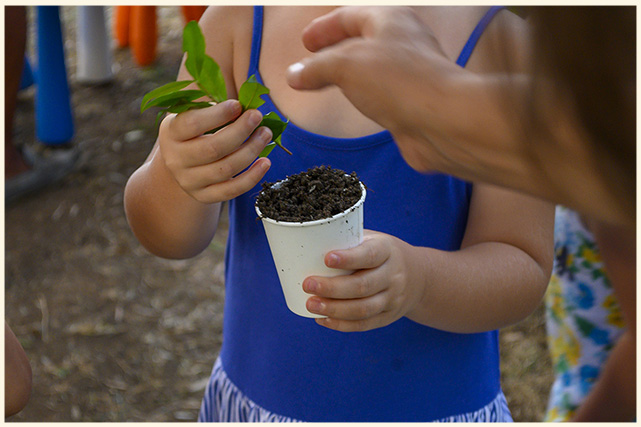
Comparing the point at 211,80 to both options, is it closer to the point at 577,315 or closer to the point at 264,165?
the point at 264,165

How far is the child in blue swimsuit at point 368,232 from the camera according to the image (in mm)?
1027

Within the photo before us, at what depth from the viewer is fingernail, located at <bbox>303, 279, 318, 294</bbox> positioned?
0.87 metres

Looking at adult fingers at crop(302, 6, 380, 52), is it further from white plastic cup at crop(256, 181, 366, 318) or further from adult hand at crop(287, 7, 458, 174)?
white plastic cup at crop(256, 181, 366, 318)

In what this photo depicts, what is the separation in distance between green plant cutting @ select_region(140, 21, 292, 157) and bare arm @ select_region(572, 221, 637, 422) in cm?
74

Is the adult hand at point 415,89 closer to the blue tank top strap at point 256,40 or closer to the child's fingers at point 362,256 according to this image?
the child's fingers at point 362,256

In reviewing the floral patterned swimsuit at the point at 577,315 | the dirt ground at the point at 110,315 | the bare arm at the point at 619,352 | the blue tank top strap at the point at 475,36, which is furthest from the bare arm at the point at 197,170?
the dirt ground at the point at 110,315

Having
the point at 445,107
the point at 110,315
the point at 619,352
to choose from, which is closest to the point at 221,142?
the point at 445,107

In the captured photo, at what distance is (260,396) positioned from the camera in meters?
1.13

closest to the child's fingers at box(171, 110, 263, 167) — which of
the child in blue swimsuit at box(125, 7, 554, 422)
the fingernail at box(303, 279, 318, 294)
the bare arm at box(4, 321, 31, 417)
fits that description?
the child in blue swimsuit at box(125, 7, 554, 422)

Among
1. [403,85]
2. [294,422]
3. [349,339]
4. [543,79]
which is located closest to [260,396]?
[294,422]

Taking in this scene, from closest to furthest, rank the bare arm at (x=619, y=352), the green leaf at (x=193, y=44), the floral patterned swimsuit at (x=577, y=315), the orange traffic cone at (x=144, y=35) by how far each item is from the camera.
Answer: the green leaf at (x=193, y=44) < the bare arm at (x=619, y=352) < the floral patterned swimsuit at (x=577, y=315) < the orange traffic cone at (x=144, y=35)

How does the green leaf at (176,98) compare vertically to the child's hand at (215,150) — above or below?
Answer: above

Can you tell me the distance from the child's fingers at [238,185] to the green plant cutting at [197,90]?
0.20ft

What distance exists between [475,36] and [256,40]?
1.18 feet
